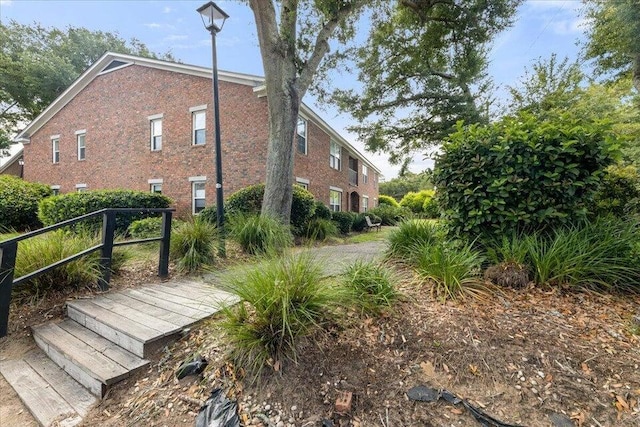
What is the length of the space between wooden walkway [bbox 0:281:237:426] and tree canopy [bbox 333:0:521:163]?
9670 millimetres

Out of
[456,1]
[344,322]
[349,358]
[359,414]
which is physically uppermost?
[456,1]

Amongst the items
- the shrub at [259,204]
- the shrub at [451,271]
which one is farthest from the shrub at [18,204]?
the shrub at [451,271]

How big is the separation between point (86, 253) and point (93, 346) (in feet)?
4.30

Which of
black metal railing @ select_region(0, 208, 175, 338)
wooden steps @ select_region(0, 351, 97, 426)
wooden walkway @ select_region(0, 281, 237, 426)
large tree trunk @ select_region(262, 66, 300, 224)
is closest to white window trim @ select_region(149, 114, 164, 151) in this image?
large tree trunk @ select_region(262, 66, 300, 224)

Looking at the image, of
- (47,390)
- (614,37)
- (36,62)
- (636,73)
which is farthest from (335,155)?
(36,62)

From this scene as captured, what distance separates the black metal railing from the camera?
120 inches

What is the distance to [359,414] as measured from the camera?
1875mm

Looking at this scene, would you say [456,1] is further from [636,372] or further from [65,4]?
[65,4]

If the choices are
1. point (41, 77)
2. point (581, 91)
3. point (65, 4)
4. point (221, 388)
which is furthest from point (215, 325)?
point (41, 77)

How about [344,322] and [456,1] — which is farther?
[456,1]

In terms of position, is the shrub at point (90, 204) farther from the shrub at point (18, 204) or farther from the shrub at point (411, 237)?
the shrub at point (411, 237)

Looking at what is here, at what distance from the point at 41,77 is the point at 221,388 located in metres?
30.1

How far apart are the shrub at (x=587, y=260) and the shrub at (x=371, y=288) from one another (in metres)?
1.74

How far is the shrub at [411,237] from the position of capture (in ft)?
14.1
